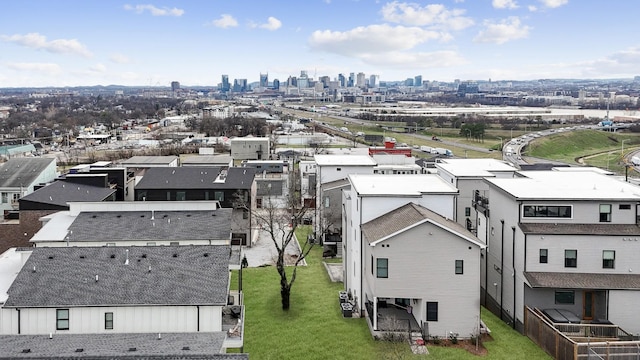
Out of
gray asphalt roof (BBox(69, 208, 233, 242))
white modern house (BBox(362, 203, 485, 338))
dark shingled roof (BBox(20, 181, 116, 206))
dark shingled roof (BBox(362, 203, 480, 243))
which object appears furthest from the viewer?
dark shingled roof (BBox(20, 181, 116, 206))

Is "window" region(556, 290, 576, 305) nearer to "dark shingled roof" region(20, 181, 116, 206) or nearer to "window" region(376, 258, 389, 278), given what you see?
"window" region(376, 258, 389, 278)

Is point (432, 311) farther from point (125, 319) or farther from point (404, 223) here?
point (125, 319)

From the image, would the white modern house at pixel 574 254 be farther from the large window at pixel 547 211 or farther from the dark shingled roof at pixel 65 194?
the dark shingled roof at pixel 65 194

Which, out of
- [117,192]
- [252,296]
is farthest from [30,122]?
[252,296]

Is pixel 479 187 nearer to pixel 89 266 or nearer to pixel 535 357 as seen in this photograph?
pixel 535 357

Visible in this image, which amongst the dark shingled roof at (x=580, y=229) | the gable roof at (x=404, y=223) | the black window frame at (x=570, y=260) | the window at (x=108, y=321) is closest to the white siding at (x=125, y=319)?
the window at (x=108, y=321)

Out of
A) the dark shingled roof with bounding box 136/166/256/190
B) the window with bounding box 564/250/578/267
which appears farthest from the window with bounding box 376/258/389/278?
the dark shingled roof with bounding box 136/166/256/190
